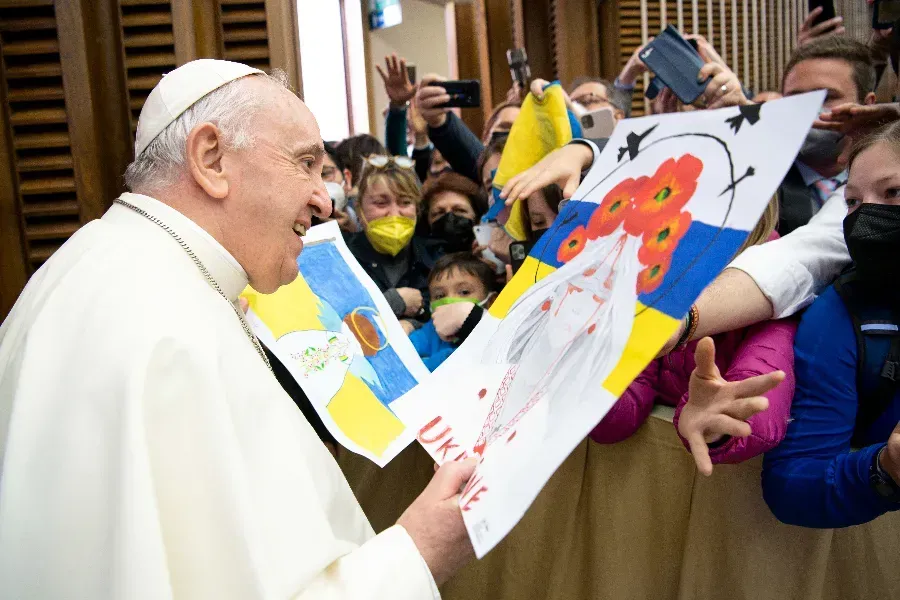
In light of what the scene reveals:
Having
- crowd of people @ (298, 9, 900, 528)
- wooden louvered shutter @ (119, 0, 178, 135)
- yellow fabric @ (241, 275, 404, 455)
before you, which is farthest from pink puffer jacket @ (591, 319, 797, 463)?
wooden louvered shutter @ (119, 0, 178, 135)

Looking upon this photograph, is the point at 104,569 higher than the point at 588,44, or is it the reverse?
the point at 588,44

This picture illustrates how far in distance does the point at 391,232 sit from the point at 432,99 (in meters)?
0.64

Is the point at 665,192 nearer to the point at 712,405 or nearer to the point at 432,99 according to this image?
the point at 712,405

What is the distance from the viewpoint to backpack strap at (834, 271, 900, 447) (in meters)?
1.36

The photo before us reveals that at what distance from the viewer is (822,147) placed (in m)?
2.02

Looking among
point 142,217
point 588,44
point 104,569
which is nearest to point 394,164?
point 142,217

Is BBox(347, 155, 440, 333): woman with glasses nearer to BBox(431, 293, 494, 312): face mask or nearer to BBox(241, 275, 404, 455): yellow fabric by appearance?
BBox(431, 293, 494, 312): face mask

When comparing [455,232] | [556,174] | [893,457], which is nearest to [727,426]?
[893,457]

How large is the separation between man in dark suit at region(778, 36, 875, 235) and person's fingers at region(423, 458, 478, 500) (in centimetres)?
131

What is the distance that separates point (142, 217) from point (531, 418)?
725 millimetres

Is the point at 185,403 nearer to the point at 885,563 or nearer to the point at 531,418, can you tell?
the point at 531,418

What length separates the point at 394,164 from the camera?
301 centimetres

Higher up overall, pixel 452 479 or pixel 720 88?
pixel 720 88

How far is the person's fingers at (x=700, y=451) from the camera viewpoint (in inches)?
44.1
